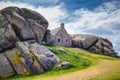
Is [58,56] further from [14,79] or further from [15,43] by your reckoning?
[14,79]

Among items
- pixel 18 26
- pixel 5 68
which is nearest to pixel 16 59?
pixel 5 68

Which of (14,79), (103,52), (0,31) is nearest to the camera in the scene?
(14,79)

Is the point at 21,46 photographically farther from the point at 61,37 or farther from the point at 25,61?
the point at 61,37

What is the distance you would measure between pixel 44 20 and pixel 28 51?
557 inches

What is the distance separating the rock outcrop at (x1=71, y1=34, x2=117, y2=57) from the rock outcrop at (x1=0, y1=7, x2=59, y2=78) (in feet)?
104

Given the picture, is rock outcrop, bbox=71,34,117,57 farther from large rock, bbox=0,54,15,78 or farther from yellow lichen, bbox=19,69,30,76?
large rock, bbox=0,54,15,78

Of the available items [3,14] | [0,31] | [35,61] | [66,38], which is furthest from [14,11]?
[66,38]

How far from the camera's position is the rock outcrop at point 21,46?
120ft

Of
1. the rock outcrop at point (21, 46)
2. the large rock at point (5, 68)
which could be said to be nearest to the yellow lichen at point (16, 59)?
the rock outcrop at point (21, 46)

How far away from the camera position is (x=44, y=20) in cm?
5038

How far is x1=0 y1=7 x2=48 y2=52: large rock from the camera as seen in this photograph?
40.4 meters

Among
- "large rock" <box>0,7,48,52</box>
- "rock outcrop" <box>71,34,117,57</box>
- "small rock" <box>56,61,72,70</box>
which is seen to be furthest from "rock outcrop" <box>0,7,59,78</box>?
"rock outcrop" <box>71,34,117,57</box>

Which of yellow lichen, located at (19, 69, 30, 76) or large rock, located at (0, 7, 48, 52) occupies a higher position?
large rock, located at (0, 7, 48, 52)

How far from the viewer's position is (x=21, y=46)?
39469mm
